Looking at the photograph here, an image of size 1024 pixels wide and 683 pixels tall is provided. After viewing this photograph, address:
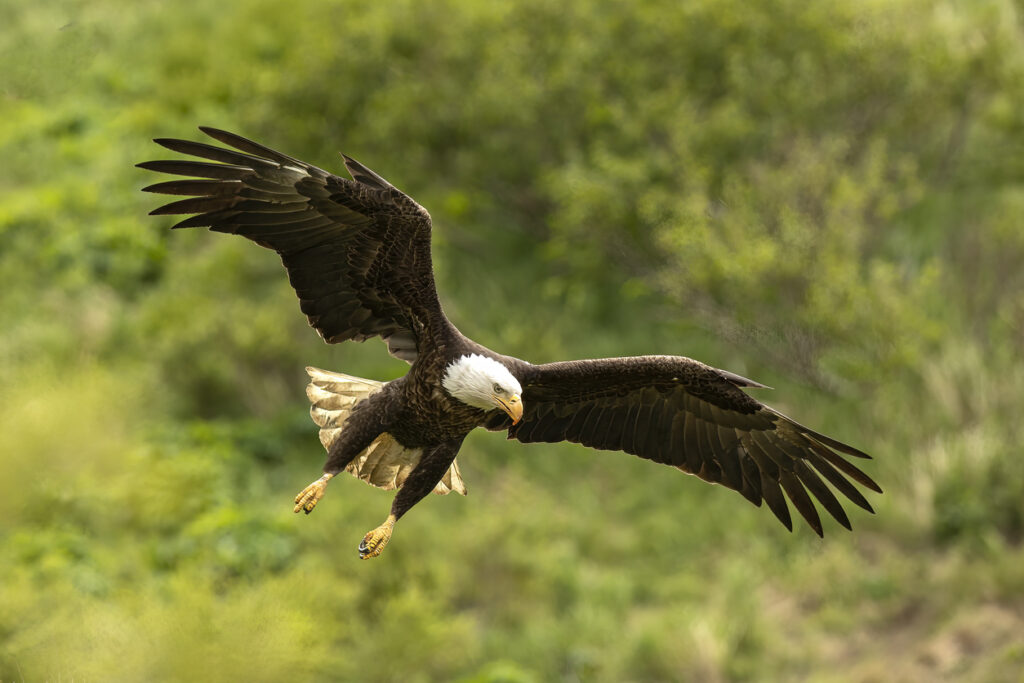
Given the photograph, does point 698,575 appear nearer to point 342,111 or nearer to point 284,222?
point 342,111

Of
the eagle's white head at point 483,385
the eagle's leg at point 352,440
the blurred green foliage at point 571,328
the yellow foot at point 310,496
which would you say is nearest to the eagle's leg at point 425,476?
the eagle's leg at point 352,440

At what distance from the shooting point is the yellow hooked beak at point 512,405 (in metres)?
6.18

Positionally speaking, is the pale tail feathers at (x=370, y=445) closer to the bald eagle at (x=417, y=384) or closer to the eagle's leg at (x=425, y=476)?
the bald eagle at (x=417, y=384)

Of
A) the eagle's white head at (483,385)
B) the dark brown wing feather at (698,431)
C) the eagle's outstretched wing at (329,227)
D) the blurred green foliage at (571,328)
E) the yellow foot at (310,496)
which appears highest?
the blurred green foliage at (571,328)

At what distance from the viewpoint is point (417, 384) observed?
6449mm

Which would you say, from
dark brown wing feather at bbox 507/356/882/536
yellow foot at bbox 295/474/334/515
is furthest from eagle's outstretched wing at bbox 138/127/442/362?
dark brown wing feather at bbox 507/356/882/536

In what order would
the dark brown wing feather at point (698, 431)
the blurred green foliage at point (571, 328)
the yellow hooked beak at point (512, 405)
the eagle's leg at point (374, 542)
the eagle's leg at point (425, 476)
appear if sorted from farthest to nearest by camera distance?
the blurred green foliage at point (571, 328), the dark brown wing feather at point (698, 431), the eagle's leg at point (425, 476), the eagle's leg at point (374, 542), the yellow hooked beak at point (512, 405)

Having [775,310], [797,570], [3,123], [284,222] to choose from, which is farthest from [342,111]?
[284,222]

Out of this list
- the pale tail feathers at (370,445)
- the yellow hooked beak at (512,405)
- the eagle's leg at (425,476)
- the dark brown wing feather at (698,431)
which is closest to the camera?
the yellow hooked beak at (512,405)

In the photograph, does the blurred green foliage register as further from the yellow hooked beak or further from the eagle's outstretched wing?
the yellow hooked beak

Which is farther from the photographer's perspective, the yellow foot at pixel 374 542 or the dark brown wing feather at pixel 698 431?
the dark brown wing feather at pixel 698 431

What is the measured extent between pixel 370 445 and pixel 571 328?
9.82m

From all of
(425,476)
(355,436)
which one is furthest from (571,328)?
(355,436)

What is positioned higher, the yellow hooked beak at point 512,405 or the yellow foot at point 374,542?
the yellow hooked beak at point 512,405
